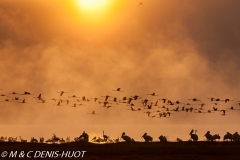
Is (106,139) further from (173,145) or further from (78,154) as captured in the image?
(78,154)

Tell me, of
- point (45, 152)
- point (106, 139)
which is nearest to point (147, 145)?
point (45, 152)

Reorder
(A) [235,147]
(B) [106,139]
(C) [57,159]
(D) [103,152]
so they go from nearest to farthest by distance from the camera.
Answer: (C) [57,159] < (D) [103,152] < (A) [235,147] < (B) [106,139]

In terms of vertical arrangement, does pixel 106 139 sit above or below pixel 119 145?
above

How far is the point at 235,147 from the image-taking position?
1898 inches

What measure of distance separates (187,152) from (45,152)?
1056cm

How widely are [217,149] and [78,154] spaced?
36.5 ft

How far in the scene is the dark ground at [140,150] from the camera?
4281 centimetres

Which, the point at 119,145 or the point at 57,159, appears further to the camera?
the point at 119,145

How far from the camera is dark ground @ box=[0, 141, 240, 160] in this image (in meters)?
42.8

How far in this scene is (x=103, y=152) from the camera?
4500 cm

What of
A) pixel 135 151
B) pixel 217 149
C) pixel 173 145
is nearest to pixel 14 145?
pixel 135 151

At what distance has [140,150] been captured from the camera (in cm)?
4628

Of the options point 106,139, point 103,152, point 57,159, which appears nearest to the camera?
point 57,159

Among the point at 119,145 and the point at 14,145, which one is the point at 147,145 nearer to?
the point at 119,145
